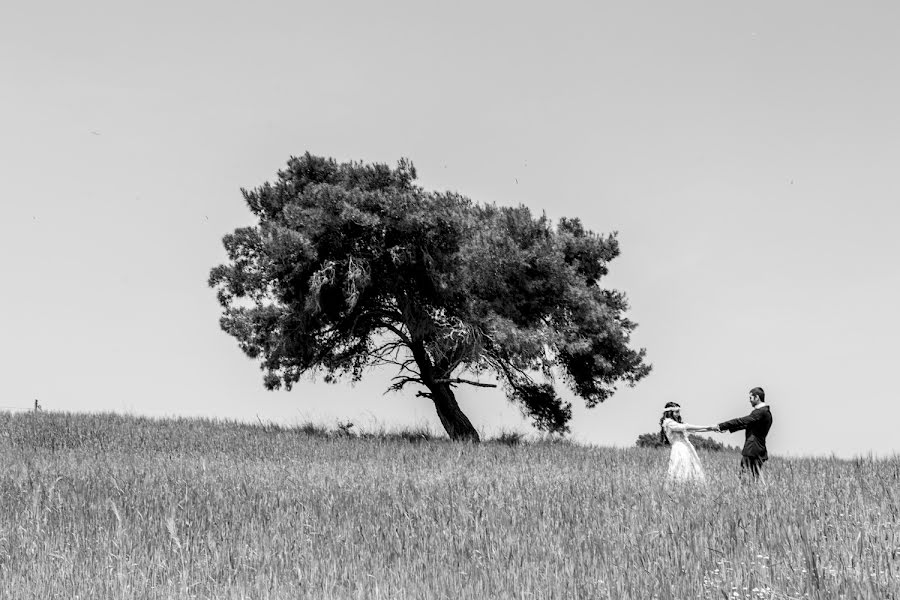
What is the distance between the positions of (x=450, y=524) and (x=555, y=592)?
98.9 inches

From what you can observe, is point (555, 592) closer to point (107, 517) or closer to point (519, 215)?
point (107, 517)

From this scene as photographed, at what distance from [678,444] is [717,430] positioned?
0.89 metres

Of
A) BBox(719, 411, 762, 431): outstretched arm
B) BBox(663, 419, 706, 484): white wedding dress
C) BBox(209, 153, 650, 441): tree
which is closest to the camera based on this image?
BBox(719, 411, 762, 431): outstretched arm

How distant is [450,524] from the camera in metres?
7.81

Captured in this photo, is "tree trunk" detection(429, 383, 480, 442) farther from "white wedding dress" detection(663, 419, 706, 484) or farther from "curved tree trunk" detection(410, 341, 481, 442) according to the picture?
"white wedding dress" detection(663, 419, 706, 484)

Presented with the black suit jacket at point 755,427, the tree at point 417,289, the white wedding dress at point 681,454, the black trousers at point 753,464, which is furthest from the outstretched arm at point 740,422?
the tree at point 417,289

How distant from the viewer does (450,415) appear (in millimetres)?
25734

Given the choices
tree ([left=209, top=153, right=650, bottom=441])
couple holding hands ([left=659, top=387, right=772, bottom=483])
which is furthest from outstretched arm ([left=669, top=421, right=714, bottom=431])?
tree ([left=209, top=153, right=650, bottom=441])

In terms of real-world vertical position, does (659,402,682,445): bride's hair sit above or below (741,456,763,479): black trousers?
above

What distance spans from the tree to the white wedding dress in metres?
9.65

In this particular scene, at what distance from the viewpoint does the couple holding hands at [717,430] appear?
1189 centimetres

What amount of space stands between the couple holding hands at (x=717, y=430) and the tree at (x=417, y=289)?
9.65 m

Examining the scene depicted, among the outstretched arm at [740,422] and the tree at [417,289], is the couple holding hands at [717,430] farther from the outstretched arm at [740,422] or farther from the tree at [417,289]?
the tree at [417,289]

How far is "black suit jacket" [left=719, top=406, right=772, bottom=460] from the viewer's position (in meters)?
11.9
